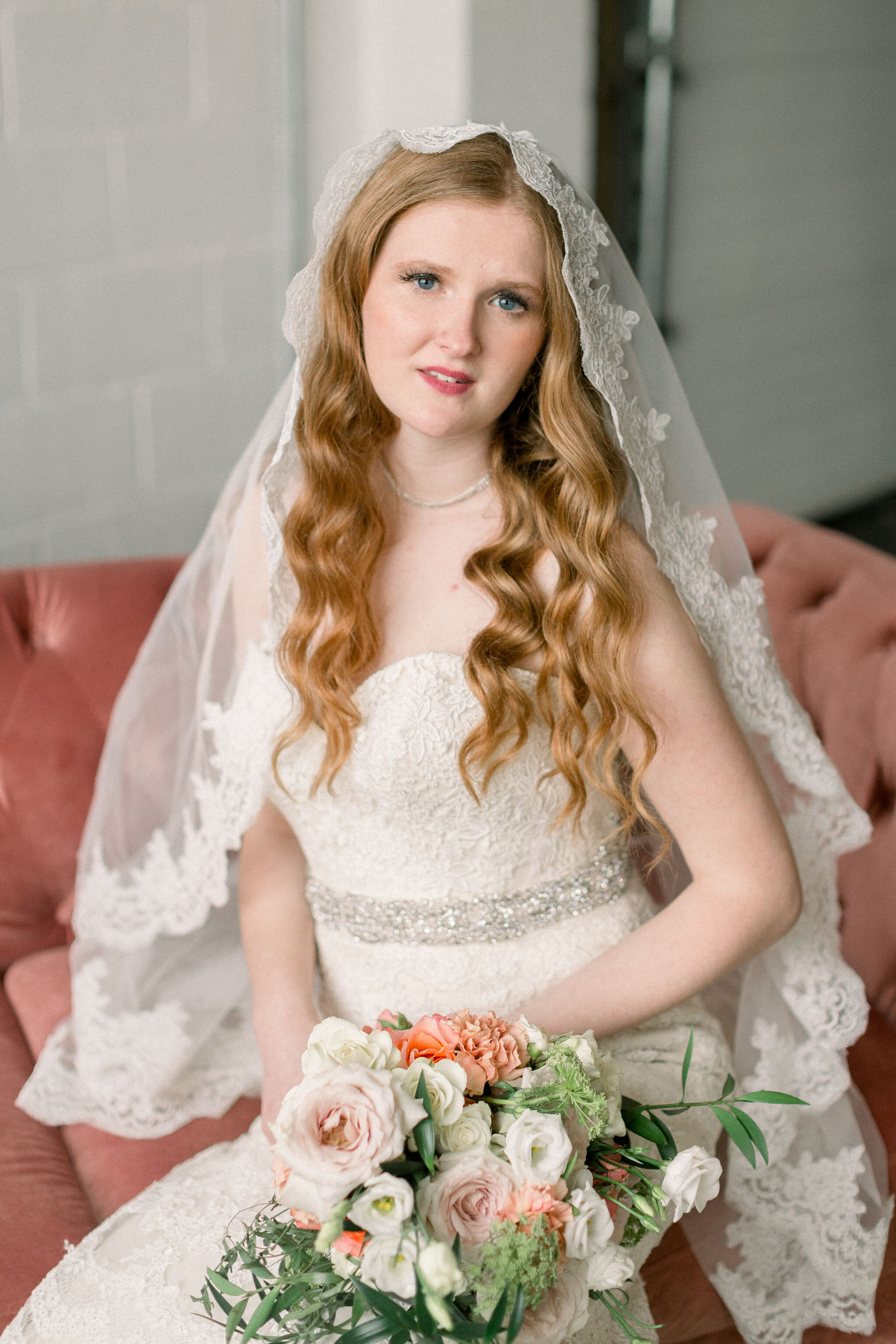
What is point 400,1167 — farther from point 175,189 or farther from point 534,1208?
point 175,189

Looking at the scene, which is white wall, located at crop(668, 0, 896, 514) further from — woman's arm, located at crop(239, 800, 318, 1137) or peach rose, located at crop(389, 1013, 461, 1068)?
peach rose, located at crop(389, 1013, 461, 1068)

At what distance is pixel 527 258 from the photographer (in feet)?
4.17

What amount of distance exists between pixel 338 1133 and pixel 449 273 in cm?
87

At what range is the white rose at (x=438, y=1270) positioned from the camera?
0.84m

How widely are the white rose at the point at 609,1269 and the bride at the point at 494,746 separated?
34 cm

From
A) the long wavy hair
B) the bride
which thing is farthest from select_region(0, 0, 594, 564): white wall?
the long wavy hair

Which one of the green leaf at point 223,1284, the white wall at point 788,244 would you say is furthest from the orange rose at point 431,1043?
the white wall at point 788,244

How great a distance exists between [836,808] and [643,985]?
36 centimetres

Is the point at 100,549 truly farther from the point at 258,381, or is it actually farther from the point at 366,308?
the point at 366,308

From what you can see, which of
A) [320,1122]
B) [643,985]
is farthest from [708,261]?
[320,1122]

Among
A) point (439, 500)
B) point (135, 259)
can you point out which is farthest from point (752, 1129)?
point (135, 259)

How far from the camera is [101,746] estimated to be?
1.85 m

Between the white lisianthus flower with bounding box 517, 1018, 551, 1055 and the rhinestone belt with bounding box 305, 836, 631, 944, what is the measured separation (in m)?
0.37

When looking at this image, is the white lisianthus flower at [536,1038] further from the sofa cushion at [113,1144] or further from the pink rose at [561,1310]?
the sofa cushion at [113,1144]
